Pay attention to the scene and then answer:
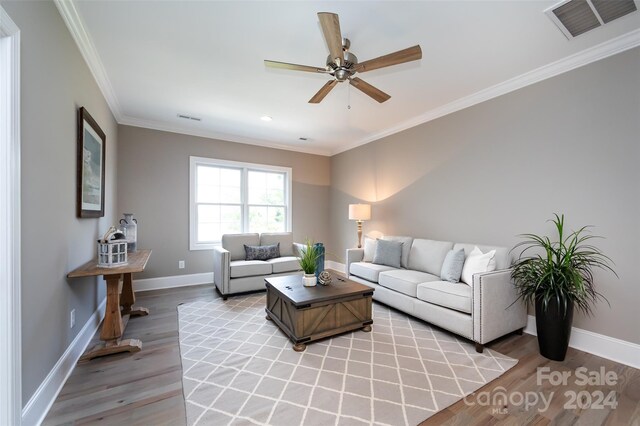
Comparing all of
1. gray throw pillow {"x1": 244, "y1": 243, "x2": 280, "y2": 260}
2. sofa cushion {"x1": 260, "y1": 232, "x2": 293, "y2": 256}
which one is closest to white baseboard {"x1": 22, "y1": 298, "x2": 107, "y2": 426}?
gray throw pillow {"x1": 244, "y1": 243, "x2": 280, "y2": 260}

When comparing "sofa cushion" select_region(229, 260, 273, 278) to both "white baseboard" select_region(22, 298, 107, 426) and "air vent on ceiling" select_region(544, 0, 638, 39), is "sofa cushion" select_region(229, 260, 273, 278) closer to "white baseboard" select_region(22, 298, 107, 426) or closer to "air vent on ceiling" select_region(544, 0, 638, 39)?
"white baseboard" select_region(22, 298, 107, 426)

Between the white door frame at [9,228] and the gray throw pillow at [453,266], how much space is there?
11.4ft

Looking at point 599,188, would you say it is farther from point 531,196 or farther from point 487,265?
point 487,265

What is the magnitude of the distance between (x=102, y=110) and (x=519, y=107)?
4.88m

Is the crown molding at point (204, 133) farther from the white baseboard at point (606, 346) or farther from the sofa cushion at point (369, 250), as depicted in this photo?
the white baseboard at point (606, 346)

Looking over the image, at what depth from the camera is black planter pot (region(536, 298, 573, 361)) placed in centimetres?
229

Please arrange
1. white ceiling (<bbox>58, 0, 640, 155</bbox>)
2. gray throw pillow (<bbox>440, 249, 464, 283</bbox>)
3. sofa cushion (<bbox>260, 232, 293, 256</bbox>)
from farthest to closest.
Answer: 1. sofa cushion (<bbox>260, 232, 293, 256</bbox>)
2. gray throw pillow (<bbox>440, 249, 464, 283</bbox>)
3. white ceiling (<bbox>58, 0, 640, 155</bbox>)

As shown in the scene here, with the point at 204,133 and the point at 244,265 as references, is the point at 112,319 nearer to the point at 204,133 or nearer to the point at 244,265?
the point at 244,265

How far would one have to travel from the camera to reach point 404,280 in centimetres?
321

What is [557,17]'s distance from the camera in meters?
2.04

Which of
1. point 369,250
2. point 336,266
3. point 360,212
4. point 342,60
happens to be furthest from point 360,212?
point 342,60

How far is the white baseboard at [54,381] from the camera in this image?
A: 1.52 m

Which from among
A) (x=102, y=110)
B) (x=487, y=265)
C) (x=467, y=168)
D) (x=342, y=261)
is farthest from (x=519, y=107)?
(x=102, y=110)

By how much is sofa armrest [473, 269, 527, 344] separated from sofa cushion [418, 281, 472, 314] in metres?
0.12
